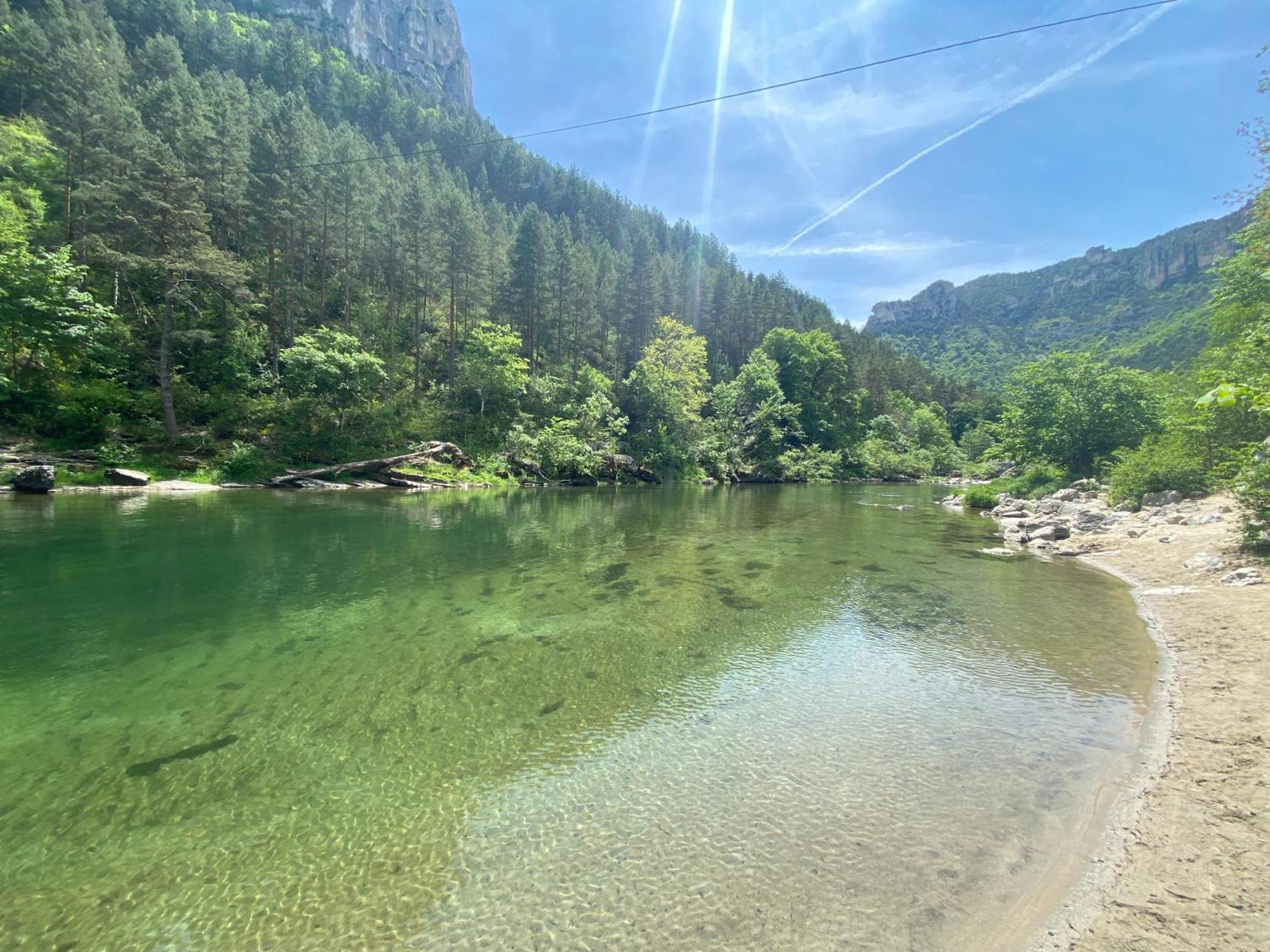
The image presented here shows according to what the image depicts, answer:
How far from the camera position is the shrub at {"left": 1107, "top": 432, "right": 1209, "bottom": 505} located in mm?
19234

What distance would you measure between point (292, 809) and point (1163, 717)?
30.3 feet

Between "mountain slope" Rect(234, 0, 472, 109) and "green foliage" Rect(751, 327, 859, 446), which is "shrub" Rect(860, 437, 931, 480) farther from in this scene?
"mountain slope" Rect(234, 0, 472, 109)

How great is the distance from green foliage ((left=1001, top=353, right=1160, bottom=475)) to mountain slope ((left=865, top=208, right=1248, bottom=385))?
7259cm

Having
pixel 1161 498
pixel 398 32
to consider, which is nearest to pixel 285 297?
pixel 1161 498

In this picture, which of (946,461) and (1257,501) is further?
(946,461)

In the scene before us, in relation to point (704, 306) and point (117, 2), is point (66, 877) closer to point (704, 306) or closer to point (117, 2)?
point (704, 306)

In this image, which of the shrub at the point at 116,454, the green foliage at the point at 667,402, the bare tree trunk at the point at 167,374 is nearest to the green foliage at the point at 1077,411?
the green foliage at the point at 667,402

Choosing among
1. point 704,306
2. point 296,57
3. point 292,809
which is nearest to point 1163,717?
point 292,809

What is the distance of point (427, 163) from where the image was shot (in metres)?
78.9

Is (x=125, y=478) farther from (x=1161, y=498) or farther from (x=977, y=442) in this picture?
(x=977, y=442)

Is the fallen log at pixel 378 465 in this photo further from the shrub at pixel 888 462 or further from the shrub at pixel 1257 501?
the shrub at pixel 888 462

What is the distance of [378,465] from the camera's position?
116 ft

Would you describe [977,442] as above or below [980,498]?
above

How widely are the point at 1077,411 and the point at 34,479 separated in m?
51.9
